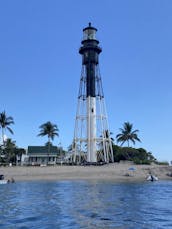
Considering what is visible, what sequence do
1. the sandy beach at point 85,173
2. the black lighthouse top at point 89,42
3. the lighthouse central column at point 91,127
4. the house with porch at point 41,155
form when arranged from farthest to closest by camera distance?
the house with porch at point 41,155, the black lighthouse top at point 89,42, the lighthouse central column at point 91,127, the sandy beach at point 85,173

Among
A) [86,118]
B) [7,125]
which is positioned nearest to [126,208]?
[86,118]

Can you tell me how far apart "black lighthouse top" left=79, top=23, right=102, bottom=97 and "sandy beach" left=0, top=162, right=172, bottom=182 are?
23.1 m

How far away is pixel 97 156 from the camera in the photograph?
297ft

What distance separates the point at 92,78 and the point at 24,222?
69.3 meters

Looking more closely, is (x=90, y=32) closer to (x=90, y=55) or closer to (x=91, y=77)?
(x=90, y=55)

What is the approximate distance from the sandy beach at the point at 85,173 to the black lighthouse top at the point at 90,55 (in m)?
23.1

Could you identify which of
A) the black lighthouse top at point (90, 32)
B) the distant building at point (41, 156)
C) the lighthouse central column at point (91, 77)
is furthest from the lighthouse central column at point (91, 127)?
the distant building at point (41, 156)

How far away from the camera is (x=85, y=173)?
6431 centimetres

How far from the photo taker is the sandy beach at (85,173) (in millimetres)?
61500

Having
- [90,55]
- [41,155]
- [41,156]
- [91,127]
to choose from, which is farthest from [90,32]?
[41,156]

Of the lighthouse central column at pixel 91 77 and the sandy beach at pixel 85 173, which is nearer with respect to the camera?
the sandy beach at pixel 85 173

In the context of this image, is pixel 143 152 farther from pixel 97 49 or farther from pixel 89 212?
pixel 89 212

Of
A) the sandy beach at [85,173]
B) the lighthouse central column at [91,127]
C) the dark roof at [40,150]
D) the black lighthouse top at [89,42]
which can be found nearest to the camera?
the sandy beach at [85,173]

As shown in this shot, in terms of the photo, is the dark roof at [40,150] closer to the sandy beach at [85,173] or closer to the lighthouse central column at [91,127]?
the lighthouse central column at [91,127]
